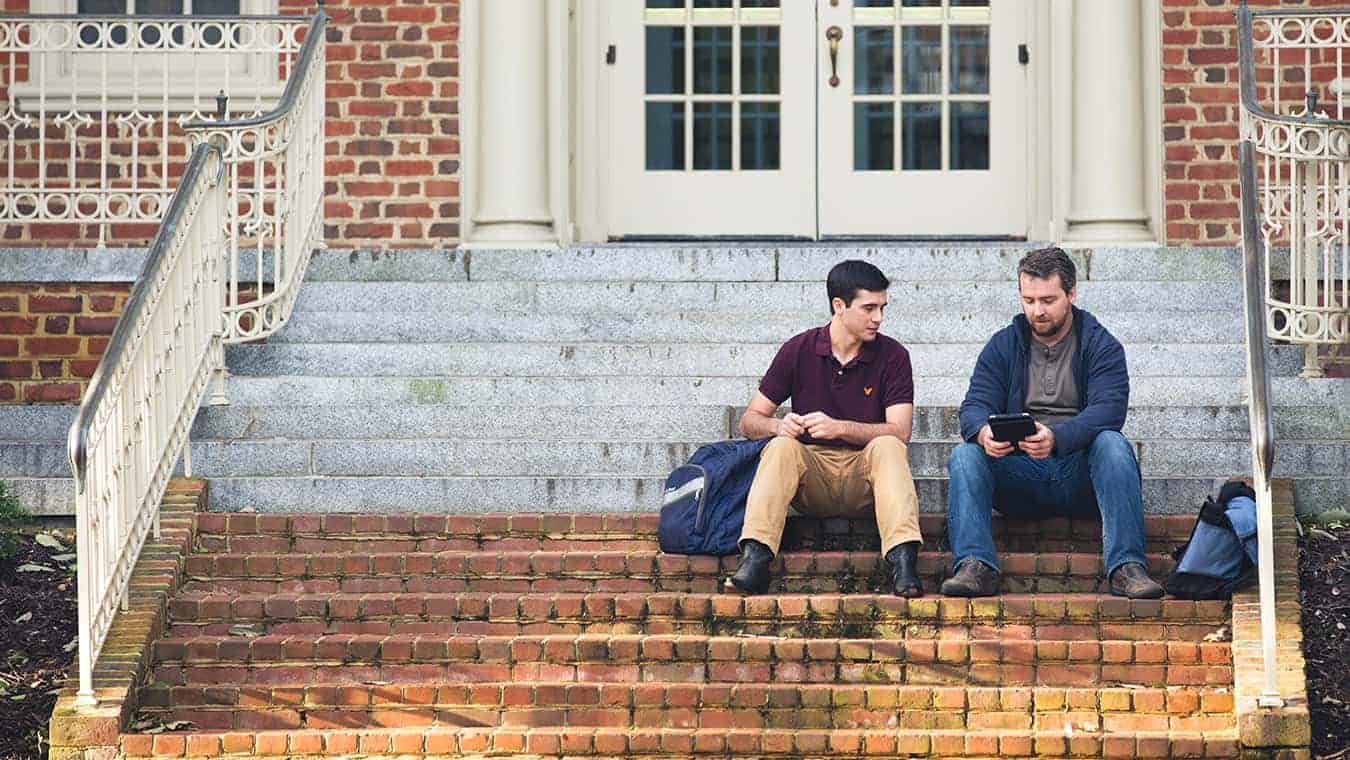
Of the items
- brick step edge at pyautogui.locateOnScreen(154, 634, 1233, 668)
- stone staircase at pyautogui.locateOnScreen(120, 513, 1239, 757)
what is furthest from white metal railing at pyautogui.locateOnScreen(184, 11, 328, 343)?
brick step edge at pyautogui.locateOnScreen(154, 634, 1233, 668)

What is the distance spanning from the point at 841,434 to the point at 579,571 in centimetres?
96

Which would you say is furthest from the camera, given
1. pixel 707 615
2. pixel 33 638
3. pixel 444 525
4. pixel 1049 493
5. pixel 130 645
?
pixel 444 525

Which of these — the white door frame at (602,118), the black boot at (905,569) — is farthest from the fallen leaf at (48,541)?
the black boot at (905,569)

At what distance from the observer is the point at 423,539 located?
7402 mm

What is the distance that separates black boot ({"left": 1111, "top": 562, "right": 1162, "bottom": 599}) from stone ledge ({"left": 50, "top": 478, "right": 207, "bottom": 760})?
9.82 feet

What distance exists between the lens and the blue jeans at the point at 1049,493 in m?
6.77

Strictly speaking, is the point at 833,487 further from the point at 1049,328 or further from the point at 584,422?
the point at 584,422

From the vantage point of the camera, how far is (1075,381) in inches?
283

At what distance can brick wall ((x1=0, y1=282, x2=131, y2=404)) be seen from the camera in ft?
Result: 32.0

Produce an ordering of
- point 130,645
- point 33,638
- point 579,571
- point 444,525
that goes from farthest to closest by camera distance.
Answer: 1. point 444,525
2. point 33,638
3. point 579,571
4. point 130,645

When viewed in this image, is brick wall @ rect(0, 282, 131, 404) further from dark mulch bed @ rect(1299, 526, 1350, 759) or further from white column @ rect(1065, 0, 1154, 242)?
dark mulch bed @ rect(1299, 526, 1350, 759)

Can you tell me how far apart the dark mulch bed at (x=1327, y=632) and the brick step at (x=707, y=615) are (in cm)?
35

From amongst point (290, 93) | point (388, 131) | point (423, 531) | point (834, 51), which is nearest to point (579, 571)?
Result: point (423, 531)

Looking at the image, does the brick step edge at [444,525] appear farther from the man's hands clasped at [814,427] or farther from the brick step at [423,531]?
the man's hands clasped at [814,427]
